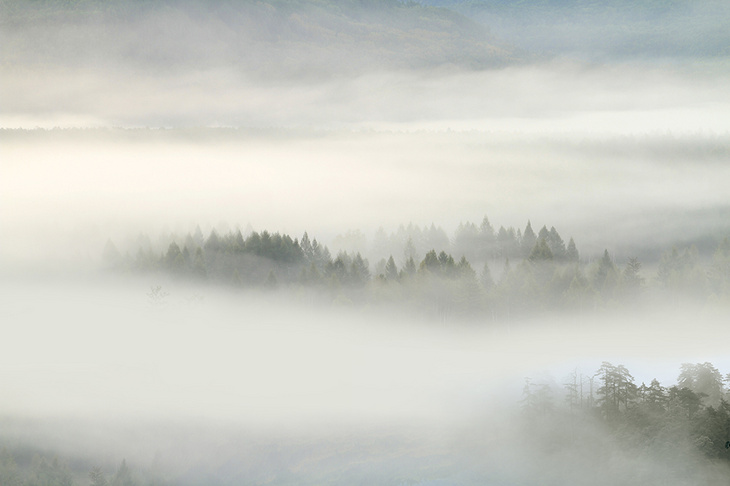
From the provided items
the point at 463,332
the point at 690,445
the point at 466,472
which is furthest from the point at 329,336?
the point at 690,445

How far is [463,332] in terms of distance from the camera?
469 feet

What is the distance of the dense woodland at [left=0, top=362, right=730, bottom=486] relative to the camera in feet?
276

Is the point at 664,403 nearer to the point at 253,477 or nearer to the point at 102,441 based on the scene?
the point at 253,477

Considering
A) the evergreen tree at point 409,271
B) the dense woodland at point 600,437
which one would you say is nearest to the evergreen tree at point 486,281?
the evergreen tree at point 409,271

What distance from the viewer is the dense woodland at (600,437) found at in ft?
276

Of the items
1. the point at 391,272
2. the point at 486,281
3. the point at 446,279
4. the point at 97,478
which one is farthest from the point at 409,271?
the point at 97,478

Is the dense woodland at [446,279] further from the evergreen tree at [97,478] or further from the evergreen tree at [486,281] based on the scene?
the evergreen tree at [97,478]

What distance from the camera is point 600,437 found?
96.4 m

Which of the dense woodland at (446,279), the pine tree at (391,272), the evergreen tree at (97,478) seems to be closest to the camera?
the evergreen tree at (97,478)

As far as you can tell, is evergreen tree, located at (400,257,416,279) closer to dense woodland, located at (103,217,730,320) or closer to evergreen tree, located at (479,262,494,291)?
dense woodland, located at (103,217,730,320)

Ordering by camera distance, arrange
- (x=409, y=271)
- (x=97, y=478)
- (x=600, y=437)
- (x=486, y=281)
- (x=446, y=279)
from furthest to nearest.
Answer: (x=409, y=271), (x=486, y=281), (x=446, y=279), (x=97, y=478), (x=600, y=437)

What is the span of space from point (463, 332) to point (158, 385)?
162 feet

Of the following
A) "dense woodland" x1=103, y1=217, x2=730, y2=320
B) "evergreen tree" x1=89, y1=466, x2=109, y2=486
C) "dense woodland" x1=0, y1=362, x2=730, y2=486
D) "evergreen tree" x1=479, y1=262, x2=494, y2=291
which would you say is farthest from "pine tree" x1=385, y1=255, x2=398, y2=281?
"evergreen tree" x1=89, y1=466, x2=109, y2=486

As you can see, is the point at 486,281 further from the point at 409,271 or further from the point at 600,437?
the point at 600,437
